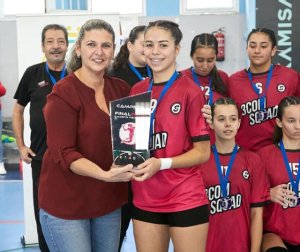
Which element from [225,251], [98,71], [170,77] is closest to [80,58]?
[98,71]

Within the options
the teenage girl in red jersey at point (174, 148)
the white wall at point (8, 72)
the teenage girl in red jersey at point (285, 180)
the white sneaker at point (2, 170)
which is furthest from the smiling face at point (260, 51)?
the white wall at point (8, 72)

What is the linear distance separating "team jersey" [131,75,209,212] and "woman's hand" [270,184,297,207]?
0.83m

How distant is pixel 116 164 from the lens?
6.61 ft

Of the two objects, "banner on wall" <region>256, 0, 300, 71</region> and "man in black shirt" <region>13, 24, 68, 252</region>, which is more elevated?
"banner on wall" <region>256, 0, 300, 71</region>

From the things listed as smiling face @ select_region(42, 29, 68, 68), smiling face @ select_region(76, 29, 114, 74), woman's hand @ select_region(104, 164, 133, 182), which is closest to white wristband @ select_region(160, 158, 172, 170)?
woman's hand @ select_region(104, 164, 133, 182)

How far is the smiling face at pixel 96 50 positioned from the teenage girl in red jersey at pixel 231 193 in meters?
1.01

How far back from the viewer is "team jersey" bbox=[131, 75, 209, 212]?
7.06 ft

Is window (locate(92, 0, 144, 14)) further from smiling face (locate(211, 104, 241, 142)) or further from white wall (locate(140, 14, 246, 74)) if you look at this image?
smiling face (locate(211, 104, 241, 142))

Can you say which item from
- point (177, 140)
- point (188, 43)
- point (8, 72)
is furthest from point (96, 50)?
point (8, 72)

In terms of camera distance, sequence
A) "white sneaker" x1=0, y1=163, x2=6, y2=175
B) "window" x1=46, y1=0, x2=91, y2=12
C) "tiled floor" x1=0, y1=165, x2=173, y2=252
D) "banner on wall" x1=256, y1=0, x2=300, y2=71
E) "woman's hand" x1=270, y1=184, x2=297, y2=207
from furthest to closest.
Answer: "window" x1=46, y1=0, x2=91, y2=12 → "white sneaker" x1=0, y1=163, x2=6, y2=175 → "banner on wall" x1=256, y1=0, x2=300, y2=71 → "tiled floor" x1=0, y1=165, x2=173, y2=252 → "woman's hand" x1=270, y1=184, x2=297, y2=207

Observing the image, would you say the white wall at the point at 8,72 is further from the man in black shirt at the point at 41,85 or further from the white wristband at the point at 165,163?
the white wristband at the point at 165,163

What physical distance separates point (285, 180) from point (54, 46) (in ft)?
6.24

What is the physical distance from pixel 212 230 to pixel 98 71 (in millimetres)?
1314

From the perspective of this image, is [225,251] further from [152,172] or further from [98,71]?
[98,71]
